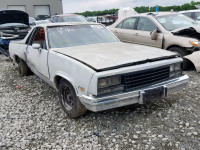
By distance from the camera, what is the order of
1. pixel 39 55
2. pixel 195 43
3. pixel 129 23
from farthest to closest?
pixel 129 23 → pixel 195 43 → pixel 39 55

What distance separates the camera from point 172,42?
18.4 feet

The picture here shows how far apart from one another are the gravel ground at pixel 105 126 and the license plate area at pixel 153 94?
1.37ft

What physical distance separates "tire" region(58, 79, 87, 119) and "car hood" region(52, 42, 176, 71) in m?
0.46

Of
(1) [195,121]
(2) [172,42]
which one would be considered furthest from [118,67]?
(2) [172,42]

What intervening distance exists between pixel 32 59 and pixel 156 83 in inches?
106

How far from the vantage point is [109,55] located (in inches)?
127

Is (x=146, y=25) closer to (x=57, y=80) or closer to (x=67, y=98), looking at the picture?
(x=57, y=80)

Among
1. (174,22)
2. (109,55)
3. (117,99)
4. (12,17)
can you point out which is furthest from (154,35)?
(12,17)

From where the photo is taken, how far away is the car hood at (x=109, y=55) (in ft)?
9.36

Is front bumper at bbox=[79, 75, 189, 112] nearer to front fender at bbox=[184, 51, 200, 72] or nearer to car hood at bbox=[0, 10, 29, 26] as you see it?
front fender at bbox=[184, 51, 200, 72]

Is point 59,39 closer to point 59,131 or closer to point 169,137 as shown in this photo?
point 59,131

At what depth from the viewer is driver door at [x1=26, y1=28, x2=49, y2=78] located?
3.84m

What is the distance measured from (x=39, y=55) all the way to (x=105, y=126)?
1930mm

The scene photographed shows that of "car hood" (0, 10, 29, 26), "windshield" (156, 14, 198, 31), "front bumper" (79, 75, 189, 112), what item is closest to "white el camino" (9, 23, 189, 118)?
"front bumper" (79, 75, 189, 112)
